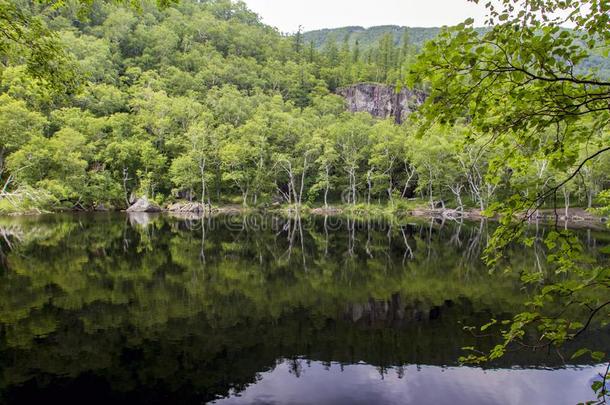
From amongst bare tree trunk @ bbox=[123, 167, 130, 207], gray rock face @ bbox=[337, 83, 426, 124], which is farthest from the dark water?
gray rock face @ bbox=[337, 83, 426, 124]

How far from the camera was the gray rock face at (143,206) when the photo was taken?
62.9 metres

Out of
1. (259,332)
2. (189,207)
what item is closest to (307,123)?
(189,207)

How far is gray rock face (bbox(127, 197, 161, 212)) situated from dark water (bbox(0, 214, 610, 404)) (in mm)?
41343

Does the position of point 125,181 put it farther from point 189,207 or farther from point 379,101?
point 379,101

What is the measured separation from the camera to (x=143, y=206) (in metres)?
63.5

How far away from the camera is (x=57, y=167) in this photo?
55.5 meters

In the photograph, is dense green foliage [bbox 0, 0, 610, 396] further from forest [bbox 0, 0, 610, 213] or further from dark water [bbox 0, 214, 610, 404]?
dark water [bbox 0, 214, 610, 404]

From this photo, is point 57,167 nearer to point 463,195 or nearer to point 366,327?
point 366,327

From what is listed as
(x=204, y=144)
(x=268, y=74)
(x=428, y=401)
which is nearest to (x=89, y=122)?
(x=204, y=144)

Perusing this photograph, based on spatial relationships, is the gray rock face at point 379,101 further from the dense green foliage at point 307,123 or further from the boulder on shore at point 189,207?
the boulder on shore at point 189,207

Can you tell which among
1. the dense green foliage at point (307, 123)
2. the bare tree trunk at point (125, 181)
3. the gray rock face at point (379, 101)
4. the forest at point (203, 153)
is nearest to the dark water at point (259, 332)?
the dense green foliage at point (307, 123)

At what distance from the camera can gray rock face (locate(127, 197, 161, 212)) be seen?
206 feet

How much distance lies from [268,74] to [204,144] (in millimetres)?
62906

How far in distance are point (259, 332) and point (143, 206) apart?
57575 mm
